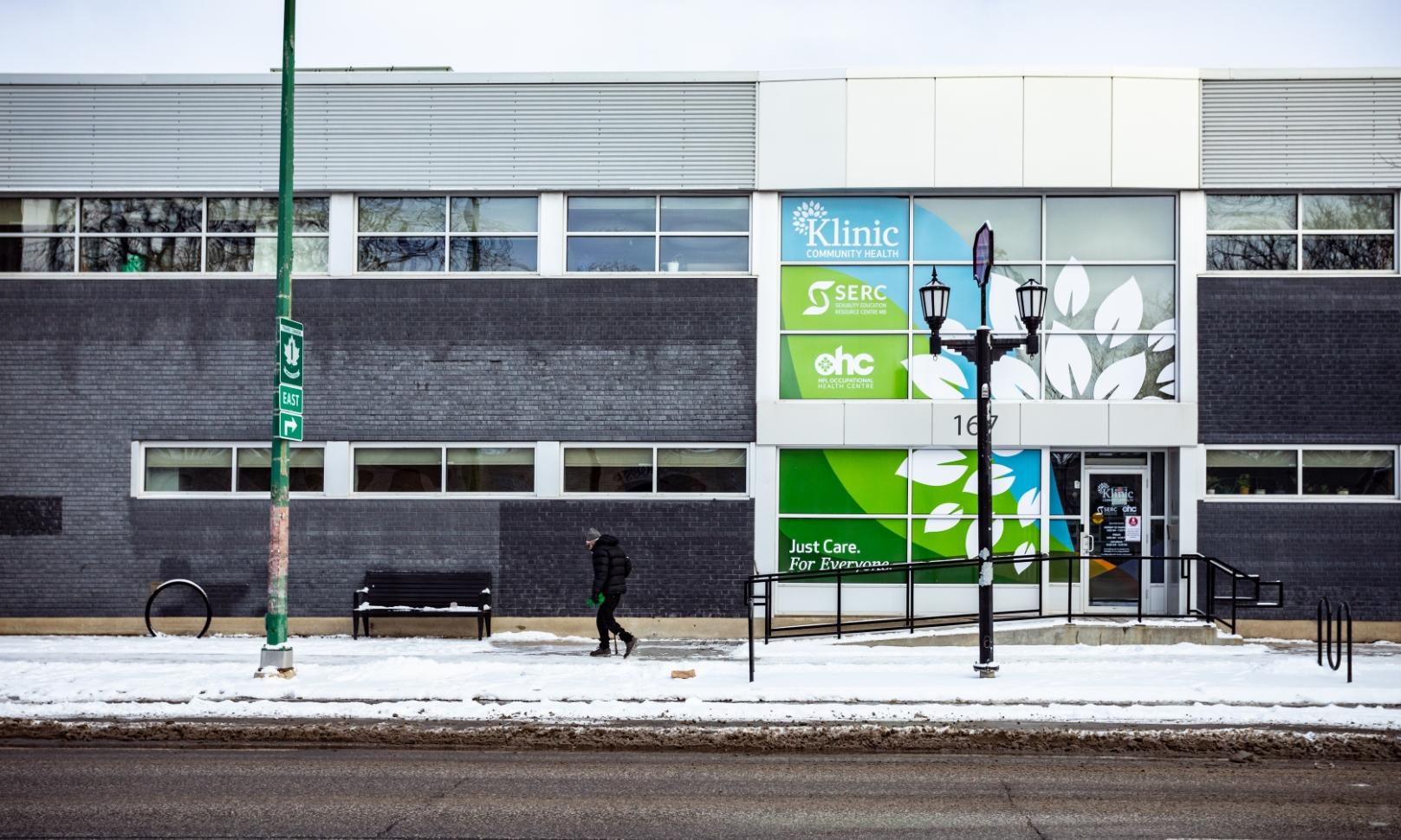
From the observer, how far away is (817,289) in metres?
18.8

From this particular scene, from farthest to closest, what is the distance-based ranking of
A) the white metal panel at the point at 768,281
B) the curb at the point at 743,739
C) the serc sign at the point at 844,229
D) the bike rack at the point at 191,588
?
1. the serc sign at the point at 844,229
2. the white metal panel at the point at 768,281
3. the bike rack at the point at 191,588
4. the curb at the point at 743,739

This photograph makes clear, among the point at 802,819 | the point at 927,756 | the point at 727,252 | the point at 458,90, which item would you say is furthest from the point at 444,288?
the point at 802,819

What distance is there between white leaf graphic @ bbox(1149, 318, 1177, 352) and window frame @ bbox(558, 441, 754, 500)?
19.4ft

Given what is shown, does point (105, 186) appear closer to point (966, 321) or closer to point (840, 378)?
point (840, 378)

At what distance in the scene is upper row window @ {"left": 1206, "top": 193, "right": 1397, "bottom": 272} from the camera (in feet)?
60.3

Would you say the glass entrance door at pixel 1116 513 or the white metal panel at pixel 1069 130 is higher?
the white metal panel at pixel 1069 130

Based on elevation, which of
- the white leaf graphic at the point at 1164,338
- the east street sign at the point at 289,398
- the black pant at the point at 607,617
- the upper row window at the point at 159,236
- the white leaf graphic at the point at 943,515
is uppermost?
the upper row window at the point at 159,236

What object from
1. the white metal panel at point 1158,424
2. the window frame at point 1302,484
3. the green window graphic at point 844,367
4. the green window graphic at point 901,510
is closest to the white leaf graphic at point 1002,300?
the green window graphic at point 844,367

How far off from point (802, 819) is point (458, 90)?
13.7 metres

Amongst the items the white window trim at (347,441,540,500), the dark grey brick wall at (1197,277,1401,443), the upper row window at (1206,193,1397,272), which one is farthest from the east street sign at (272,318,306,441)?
the upper row window at (1206,193,1397,272)

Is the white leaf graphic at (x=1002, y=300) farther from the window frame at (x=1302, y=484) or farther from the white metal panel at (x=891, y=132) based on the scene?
the window frame at (x=1302, y=484)

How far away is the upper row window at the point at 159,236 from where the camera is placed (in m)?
19.2

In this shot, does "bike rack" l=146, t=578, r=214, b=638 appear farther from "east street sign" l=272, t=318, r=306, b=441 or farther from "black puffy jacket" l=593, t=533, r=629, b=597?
"black puffy jacket" l=593, t=533, r=629, b=597

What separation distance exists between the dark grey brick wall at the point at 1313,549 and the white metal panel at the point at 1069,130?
4961mm
